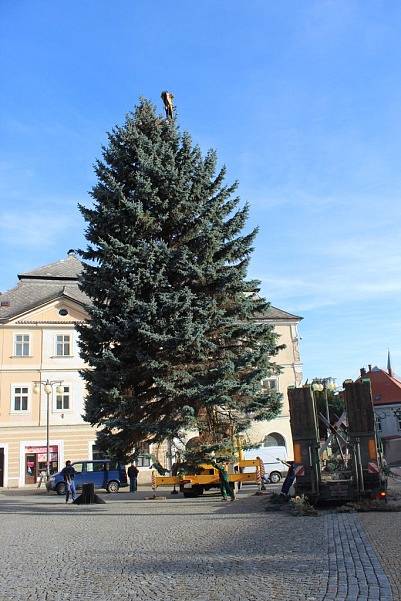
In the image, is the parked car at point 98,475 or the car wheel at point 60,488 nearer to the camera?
the car wheel at point 60,488

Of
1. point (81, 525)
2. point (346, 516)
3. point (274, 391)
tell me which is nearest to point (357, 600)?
point (346, 516)

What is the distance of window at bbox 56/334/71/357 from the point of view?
44.7 m

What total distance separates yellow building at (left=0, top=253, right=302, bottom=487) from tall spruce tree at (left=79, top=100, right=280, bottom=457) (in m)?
21.2

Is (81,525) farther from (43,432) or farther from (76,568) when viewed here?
(43,432)

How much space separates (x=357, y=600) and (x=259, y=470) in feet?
63.0

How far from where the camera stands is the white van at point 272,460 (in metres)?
34.5

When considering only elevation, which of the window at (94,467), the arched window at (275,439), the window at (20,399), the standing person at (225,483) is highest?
the window at (20,399)

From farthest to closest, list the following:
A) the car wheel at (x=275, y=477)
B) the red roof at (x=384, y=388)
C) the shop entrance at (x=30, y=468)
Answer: the red roof at (x=384, y=388) → the shop entrance at (x=30, y=468) → the car wheel at (x=275, y=477)

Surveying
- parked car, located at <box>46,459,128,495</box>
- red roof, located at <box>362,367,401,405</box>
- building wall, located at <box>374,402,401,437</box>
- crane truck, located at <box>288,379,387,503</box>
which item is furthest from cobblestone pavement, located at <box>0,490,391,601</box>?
red roof, located at <box>362,367,401,405</box>

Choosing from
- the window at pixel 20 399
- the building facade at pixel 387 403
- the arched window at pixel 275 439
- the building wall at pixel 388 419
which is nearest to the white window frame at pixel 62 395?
the window at pixel 20 399

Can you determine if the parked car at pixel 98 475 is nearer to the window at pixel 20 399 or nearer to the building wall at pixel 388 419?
the window at pixel 20 399

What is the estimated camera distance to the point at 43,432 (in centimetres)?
4253

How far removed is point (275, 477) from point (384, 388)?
166 feet

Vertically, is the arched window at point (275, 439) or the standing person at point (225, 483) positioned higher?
the arched window at point (275, 439)
